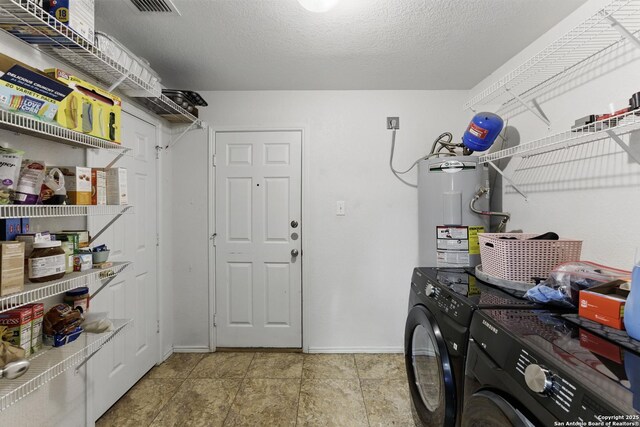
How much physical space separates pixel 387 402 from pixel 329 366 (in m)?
0.55

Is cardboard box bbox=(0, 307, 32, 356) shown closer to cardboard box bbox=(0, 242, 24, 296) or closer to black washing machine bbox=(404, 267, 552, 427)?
cardboard box bbox=(0, 242, 24, 296)

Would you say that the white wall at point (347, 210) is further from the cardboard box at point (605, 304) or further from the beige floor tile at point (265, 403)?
the cardboard box at point (605, 304)

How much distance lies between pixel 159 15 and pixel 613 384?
2.16 meters

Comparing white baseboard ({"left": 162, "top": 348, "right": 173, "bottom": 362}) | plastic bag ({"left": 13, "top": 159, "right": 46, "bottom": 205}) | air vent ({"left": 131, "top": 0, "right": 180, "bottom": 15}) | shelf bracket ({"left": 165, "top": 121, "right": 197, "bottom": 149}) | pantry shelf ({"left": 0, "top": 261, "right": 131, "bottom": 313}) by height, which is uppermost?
air vent ({"left": 131, "top": 0, "right": 180, "bottom": 15})

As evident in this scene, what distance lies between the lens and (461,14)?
1.48 m

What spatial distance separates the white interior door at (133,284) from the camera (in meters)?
1.68

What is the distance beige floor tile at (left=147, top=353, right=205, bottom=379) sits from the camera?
2109 mm

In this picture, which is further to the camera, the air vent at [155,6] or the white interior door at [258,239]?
the white interior door at [258,239]

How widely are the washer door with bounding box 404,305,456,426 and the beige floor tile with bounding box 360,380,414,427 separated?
1.33 ft

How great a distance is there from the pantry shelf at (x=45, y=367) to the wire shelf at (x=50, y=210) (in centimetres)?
57

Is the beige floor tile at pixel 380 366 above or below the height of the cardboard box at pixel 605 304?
below

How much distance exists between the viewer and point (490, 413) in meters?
0.73

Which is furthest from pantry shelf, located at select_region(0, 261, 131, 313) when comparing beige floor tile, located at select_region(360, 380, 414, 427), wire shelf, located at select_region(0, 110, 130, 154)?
beige floor tile, located at select_region(360, 380, 414, 427)

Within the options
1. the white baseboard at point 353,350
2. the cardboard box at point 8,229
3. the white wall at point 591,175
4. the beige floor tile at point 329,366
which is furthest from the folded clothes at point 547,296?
the cardboard box at point 8,229
